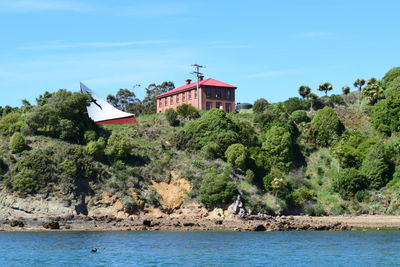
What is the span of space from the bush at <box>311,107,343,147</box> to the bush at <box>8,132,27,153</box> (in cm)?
3796

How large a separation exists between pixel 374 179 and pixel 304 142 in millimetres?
13194

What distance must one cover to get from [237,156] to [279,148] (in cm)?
743

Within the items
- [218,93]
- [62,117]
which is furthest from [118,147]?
[218,93]

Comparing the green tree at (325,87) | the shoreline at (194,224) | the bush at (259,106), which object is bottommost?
the shoreline at (194,224)

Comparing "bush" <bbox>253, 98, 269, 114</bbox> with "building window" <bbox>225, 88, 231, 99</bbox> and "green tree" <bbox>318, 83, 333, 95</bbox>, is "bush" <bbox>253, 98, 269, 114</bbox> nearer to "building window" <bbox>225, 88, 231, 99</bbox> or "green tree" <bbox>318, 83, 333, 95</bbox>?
"building window" <bbox>225, 88, 231, 99</bbox>

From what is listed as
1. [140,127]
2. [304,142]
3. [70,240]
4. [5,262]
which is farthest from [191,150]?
[5,262]

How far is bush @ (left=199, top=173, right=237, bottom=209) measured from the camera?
222ft

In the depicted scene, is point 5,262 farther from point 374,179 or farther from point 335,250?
point 374,179

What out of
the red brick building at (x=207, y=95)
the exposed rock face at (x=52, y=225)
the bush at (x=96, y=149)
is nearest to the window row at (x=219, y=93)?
the red brick building at (x=207, y=95)

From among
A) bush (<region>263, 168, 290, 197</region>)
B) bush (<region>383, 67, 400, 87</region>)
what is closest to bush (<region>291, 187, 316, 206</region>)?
bush (<region>263, 168, 290, 197</region>)

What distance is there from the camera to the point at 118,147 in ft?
240

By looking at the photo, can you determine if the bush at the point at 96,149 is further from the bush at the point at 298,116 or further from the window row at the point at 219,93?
the bush at the point at 298,116

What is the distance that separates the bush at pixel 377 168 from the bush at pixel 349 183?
97 centimetres

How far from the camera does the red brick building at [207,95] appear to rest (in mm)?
94312
